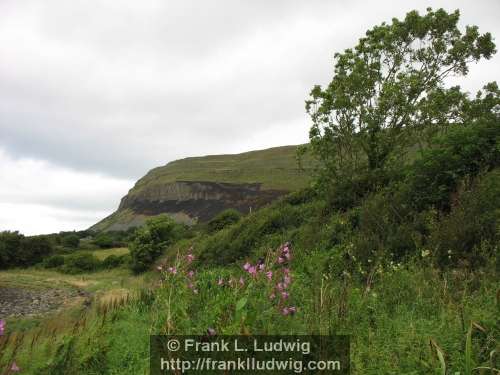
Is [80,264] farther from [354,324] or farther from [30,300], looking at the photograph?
[354,324]

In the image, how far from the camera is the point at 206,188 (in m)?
149

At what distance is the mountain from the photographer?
443 feet

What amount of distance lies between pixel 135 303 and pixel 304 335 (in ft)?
20.5

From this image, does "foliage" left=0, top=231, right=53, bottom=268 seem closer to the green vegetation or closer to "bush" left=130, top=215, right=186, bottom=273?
"bush" left=130, top=215, right=186, bottom=273

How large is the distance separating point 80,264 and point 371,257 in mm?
49196

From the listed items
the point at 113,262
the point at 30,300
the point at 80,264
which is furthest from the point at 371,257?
the point at 80,264

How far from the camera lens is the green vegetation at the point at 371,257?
151 inches

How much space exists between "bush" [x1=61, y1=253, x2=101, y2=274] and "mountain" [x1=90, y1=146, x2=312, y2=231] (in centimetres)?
7234

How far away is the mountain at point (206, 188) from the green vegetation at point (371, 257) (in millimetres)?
107869

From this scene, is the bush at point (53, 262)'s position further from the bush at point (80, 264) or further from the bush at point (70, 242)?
the bush at point (70, 242)

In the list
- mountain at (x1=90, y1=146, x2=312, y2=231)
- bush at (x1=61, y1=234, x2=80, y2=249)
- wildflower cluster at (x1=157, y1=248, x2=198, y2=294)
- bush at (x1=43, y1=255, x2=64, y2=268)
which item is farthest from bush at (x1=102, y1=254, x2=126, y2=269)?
mountain at (x1=90, y1=146, x2=312, y2=231)

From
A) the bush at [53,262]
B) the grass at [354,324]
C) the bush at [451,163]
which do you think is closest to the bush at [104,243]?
the bush at [53,262]

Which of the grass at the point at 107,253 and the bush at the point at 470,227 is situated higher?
the bush at the point at 470,227

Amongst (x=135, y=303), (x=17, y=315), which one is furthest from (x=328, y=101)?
(x=17, y=315)
